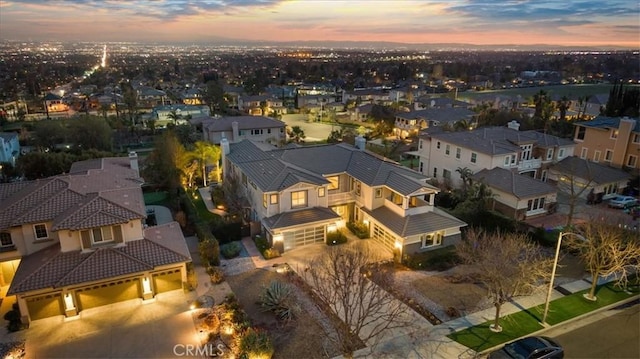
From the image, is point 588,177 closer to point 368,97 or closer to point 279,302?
point 279,302

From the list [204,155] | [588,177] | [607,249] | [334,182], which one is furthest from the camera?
[204,155]

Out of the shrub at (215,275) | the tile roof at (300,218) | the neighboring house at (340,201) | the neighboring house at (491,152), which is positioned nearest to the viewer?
the shrub at (215,275)

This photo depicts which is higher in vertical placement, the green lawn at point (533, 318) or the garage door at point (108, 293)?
the garage door at point (108, 293)

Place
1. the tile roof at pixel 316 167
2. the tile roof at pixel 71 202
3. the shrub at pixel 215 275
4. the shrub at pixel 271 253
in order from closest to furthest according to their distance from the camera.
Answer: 1. the tile roof at pixel 71 202
2. the shrub at pixel 215 275
3. the shrub at pixel 271 253
4. the tile roof at pixel 316 167

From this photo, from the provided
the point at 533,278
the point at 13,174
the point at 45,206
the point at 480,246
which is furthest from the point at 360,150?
the point at 13,174

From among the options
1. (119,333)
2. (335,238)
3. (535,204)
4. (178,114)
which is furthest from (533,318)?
(178,114)

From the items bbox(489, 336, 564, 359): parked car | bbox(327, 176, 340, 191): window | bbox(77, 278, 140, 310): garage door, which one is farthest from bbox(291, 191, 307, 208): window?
bbox(489, 336, 564, 359): parked car

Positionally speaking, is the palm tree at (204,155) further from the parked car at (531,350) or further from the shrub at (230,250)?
the parked car at (531,350)

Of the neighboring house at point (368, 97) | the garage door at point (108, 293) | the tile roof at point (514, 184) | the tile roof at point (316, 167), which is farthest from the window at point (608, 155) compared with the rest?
the neighboring house at point (368, 97)
